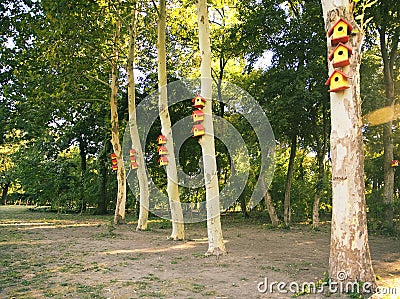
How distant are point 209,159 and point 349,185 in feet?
12.5

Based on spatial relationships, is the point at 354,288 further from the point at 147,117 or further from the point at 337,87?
the point at 147,117

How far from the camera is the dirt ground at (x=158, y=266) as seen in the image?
538 centimetres

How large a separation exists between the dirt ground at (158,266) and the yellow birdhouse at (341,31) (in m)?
3.54

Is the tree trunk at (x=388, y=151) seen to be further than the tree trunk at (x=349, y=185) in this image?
Yes

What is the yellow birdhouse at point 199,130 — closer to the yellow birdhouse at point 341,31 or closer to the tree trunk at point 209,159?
the tree trunk at point 209,159

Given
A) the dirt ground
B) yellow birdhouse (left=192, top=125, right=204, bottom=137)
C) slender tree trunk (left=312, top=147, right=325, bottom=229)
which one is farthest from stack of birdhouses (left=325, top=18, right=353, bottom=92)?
slender tree trunk (left=312, top=147, right=325, bottom=229)

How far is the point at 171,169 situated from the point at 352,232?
23.7 feet

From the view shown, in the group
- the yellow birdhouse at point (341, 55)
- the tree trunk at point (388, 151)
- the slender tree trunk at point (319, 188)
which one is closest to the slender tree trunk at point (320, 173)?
the slender tree trunk at point (319, 188)

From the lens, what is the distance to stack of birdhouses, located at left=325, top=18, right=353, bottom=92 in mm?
5406

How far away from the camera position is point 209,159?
28.1 ft

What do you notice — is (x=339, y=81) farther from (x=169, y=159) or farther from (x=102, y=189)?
(x=102, y=189)

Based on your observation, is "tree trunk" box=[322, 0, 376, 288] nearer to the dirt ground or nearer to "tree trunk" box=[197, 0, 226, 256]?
the dirt ground

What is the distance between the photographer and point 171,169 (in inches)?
461

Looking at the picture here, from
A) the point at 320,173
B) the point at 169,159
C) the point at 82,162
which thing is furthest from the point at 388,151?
the point at 82,162
